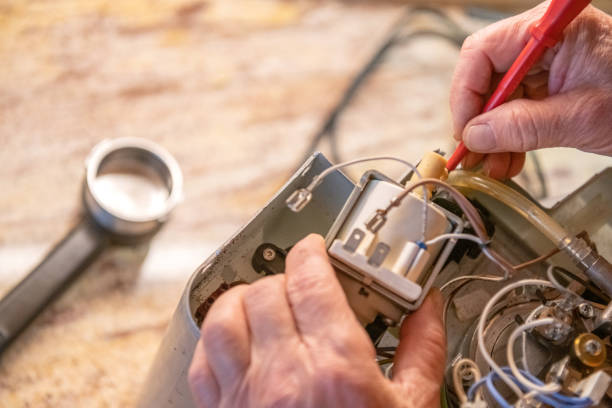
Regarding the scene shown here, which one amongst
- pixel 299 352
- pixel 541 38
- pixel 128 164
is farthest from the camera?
pixel 128 164

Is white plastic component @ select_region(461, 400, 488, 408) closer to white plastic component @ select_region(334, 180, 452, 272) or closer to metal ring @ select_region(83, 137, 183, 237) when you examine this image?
white plastic component @ select_region(334, 180, 452, 272)

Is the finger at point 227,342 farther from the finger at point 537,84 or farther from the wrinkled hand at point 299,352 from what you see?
the finger at point 537,84

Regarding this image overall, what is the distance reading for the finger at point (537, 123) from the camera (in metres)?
0.64

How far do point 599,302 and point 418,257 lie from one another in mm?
251

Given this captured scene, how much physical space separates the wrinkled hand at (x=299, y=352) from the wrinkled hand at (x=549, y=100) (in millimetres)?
261

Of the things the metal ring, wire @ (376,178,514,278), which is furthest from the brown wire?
the metal ring

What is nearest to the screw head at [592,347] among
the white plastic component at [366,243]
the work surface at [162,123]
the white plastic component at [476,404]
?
the white plastic component at [476,404]

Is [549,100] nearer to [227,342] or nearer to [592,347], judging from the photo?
[592,347]

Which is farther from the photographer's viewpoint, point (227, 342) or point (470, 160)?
point (470, 160)

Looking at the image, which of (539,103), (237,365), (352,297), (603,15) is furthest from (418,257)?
(603,15)

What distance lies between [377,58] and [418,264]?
0.71 meters

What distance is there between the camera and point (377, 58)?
1110 millimetres

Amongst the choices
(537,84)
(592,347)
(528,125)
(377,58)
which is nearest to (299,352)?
(592,347)

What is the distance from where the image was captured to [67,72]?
0.99m
